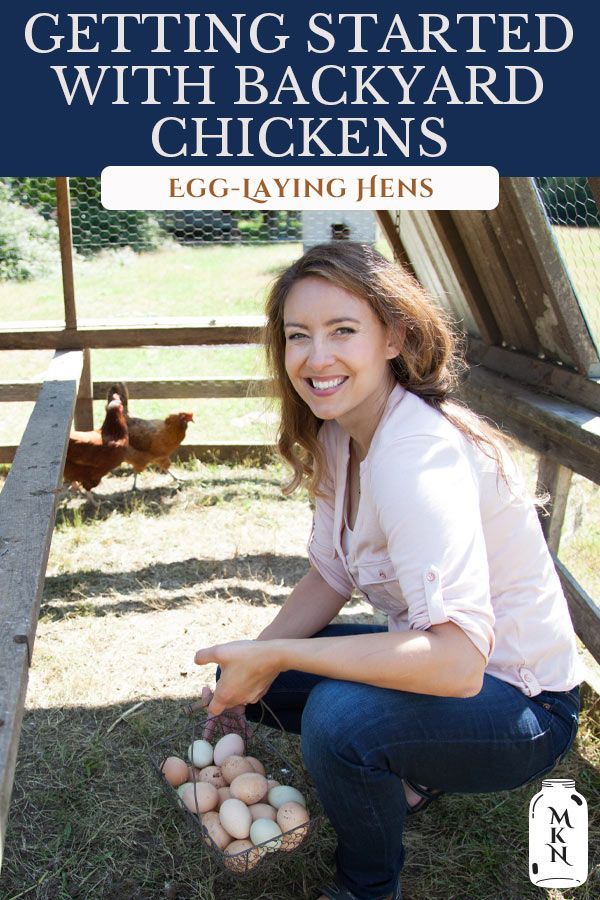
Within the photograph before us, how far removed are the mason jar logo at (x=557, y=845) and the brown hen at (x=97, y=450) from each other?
2.85m

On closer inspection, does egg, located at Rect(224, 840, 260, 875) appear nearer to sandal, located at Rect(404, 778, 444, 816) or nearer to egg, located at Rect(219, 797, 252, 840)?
egg, located at Rect(219, 797, 252, 840)

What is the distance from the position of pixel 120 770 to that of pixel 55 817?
236 millimetres

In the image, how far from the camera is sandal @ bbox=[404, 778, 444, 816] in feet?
6.26

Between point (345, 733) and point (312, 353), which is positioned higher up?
point (312, 353)

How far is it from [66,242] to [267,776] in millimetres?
3125

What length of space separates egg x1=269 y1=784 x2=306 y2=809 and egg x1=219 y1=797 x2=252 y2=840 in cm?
7

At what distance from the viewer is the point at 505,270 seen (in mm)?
3234

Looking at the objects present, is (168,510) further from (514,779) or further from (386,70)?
(514,779)

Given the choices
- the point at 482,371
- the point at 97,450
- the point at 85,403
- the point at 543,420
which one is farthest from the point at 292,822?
the point at 85,403

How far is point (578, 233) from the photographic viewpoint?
2814 mm

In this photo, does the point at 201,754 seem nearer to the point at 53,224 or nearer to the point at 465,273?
the point at 465,273

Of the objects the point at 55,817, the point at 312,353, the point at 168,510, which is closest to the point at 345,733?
the point at 312,353

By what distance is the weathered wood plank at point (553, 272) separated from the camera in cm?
279

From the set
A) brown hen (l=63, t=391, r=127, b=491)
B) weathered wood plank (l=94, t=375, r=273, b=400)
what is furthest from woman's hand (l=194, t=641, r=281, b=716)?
weathered wood plank (l=94, t=375, r=273, b=400)
